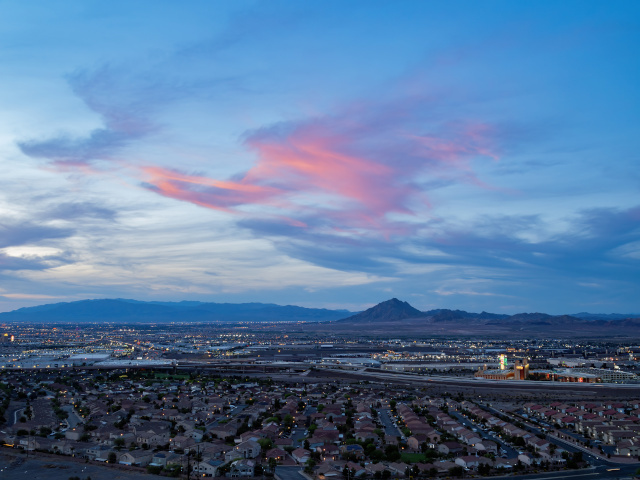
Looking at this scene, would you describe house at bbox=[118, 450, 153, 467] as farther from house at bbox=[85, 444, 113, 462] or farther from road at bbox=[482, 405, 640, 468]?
road at bbox=[482, 405, 640, 468]

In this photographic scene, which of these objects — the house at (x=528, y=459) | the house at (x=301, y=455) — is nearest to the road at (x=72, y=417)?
the house at (x=301, y=455)

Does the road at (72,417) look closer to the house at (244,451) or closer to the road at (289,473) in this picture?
the house at (244,451)

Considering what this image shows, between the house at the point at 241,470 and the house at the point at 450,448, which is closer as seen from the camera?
the house at the point at 241,470

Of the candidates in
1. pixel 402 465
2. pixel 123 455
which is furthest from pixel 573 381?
pixel 123 455

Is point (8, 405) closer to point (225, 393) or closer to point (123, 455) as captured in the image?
point (225, 393)

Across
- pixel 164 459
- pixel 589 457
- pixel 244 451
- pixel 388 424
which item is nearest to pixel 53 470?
pixel 164 459

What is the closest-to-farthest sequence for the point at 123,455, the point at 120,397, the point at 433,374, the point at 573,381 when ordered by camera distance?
the point at 123,455 < the point at 120,397 < the point at 573,381 < the point at 433,374

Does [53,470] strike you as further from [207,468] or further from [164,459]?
[207,468]

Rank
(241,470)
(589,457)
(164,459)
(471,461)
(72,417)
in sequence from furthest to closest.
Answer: (72,417)
(589,457)
(164,459)
(471,461)
(241,470)
